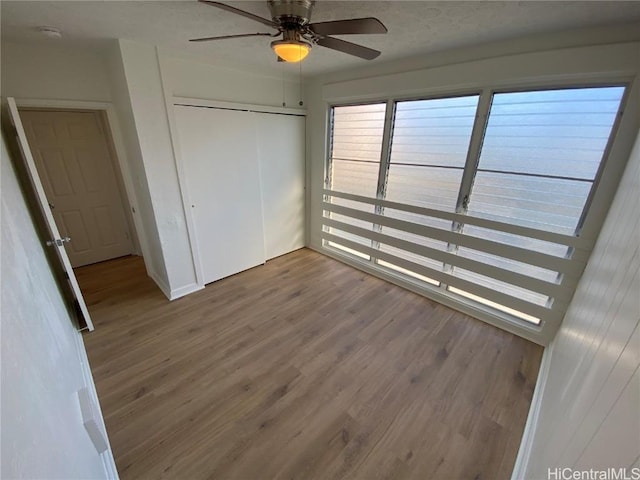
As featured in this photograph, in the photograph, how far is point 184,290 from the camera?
9.99ft

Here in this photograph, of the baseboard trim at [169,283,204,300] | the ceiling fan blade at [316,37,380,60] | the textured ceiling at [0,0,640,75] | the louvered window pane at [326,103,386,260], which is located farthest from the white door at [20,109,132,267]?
the ceiling fan blade at [316,37,380,60]

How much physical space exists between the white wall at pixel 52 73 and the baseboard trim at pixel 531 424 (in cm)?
439

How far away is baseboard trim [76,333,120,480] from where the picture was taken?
1368 mm

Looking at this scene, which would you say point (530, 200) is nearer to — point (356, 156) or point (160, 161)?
point (356, 156)

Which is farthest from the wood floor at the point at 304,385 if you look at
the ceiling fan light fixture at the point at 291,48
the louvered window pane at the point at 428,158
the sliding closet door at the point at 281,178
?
the ceiling fan light fixture at the point at 291,48

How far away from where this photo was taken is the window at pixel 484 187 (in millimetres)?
2035

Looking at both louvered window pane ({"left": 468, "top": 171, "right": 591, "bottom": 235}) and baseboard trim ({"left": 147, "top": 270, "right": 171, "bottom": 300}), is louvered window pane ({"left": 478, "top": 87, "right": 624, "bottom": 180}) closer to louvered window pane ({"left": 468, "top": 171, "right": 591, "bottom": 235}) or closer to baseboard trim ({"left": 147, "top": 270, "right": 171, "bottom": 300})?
louvered window pane ({"left": 468, "top": 171, "right": 591, "bottom": 235})

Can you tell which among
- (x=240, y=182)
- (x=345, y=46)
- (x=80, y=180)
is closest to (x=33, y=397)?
(x=345, y=46)

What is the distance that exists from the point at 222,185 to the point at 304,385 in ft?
7.70

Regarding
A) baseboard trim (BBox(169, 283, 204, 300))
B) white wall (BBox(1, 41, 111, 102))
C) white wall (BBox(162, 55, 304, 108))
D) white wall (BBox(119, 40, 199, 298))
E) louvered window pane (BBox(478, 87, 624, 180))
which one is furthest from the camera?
baseboard trim (BBox(169, 283, 204, 300))

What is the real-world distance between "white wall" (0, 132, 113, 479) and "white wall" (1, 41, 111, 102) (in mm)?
2134

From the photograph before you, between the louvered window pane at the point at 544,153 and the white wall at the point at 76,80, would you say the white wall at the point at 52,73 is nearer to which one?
the white wall at the point at 76,80

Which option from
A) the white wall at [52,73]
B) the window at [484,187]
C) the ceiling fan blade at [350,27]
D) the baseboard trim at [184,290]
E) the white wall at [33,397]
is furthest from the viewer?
the baseboard trim at [184,290]

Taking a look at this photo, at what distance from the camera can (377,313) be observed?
2.79 m
